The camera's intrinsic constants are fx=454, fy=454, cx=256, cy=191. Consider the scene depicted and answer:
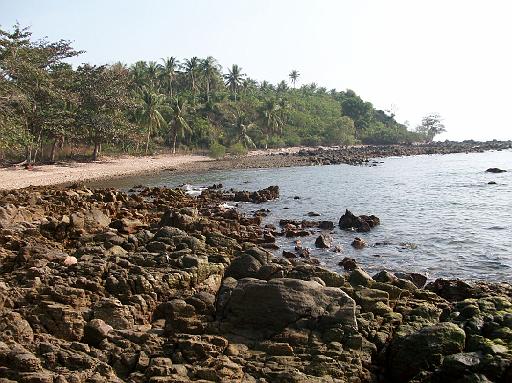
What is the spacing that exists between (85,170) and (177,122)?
27348 millimetres

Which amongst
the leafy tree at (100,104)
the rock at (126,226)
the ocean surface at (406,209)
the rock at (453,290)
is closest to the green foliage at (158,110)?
the leafy tree at (100,104)

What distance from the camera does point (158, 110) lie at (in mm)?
73688

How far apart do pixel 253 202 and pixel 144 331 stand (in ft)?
83.3

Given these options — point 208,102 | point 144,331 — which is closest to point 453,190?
point 144,331

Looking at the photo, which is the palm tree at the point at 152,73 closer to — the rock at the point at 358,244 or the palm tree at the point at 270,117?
the palm tree at the point at 270,117

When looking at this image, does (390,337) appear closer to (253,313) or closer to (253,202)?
(253,313)

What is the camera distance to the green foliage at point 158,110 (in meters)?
42.1

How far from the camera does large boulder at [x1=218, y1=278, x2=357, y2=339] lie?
9406mm

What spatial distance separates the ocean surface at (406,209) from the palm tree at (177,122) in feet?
56.8

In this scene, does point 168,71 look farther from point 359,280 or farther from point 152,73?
point 359,280

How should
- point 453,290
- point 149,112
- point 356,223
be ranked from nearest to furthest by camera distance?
point 453,290 < point 356,223 < point 149,112

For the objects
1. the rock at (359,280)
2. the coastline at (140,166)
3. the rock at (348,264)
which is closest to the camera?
the rock at (359,280)

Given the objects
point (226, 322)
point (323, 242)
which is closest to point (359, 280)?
point (226, 322)

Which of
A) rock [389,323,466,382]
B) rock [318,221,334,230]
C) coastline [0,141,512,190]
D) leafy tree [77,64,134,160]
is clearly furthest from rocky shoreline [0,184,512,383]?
leafy tree [77,64,134,160]
